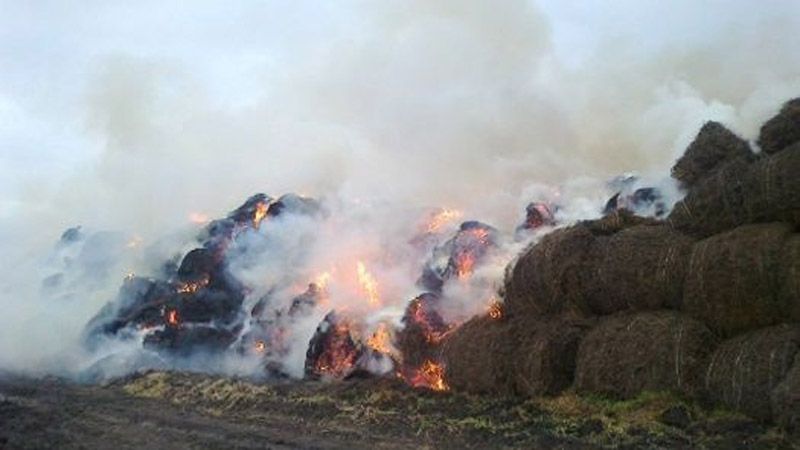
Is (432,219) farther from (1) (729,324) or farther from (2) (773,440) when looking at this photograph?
(2) (773,440)

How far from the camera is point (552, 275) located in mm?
20484

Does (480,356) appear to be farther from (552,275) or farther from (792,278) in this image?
(792,278)

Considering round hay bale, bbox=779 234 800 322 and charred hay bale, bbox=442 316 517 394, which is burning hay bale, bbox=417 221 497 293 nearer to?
charred hay bale, bbox=442 316 517 394

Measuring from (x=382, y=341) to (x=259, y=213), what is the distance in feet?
70.0

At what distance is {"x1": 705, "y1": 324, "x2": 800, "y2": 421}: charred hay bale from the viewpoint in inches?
570

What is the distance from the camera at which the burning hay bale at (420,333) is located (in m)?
24.3

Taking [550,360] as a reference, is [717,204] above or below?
above

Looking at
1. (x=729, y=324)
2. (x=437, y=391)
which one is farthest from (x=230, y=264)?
(x=729, y=324)

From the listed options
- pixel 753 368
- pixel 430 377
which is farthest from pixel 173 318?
pixel 753 368

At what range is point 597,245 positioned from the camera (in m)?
20.1

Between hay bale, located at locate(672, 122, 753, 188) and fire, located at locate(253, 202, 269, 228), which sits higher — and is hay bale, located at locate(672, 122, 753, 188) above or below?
below

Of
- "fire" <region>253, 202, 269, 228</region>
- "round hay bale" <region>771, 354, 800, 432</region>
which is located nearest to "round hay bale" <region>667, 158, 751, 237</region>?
"round hay bale" <region>771, 354, 800, 432</region>

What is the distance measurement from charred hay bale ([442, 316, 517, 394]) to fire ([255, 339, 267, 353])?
1224cm

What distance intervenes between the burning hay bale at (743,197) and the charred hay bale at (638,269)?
54 centimetres
